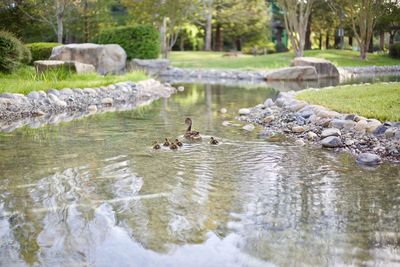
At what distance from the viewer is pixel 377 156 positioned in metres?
6.23

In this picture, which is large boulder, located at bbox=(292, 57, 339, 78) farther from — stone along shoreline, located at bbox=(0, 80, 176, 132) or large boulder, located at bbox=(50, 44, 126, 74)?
stone along shoreline, located at bbox=(0, 80, 176, 132)

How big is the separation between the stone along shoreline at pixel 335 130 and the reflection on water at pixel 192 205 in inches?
12.5

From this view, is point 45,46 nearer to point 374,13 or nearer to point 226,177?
point 226,177

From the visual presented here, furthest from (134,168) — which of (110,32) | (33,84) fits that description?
(110,32)

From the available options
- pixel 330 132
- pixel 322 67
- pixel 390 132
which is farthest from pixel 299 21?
pixel 390 132

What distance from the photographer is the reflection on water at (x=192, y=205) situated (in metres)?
3.66

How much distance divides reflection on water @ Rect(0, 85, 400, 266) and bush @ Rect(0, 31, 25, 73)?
6416 mm

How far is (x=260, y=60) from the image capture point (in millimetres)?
27297

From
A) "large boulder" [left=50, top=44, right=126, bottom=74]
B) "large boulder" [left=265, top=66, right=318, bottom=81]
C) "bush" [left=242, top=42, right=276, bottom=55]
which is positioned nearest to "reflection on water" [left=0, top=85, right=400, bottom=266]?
"large boulder" [left=50, top=44, right=126, bottom=74]

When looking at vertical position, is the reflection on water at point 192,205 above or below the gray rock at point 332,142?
below

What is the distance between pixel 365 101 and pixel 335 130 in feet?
6.99

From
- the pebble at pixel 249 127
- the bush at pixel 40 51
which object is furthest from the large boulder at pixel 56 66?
the pebble at pixel 249 127

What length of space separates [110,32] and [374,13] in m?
15.2

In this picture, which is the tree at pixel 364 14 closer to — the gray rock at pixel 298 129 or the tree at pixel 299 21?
the tree at pixel 299 21
